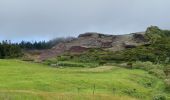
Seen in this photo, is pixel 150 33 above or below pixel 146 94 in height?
above

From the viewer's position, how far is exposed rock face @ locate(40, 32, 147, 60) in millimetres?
153325

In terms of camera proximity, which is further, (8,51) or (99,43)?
(99,43)

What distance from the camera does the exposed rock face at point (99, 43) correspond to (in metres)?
153

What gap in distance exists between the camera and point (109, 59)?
11994cm

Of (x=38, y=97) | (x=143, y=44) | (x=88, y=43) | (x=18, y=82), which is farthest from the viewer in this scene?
(x=88, y=43)

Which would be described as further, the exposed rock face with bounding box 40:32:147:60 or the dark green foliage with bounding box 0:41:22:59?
the exposed rock face with bounding box 40:32:147:60

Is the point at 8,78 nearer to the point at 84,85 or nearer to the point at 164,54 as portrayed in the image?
the point at 84,85

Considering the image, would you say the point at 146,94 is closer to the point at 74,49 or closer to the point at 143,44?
the point at 143,44

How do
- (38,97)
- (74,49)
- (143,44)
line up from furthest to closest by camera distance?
(74,49), (143,44), (38,97)

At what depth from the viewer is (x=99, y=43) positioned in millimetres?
168625

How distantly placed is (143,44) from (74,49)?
87.2 ft

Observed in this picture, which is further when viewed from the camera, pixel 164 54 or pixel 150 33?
pixel 150 33

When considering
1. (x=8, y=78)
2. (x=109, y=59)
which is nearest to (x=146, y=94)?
(x=8, y=78)

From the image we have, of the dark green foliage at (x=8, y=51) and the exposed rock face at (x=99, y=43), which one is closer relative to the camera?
the dark green foliage at (x=8, y=51)
